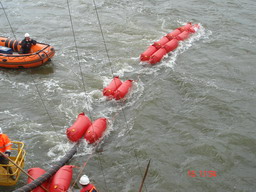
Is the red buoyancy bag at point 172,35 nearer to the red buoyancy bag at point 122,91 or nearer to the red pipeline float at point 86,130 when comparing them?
the red buoyancy bag at point 122,91

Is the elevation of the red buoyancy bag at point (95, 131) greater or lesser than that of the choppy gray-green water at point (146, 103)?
greater

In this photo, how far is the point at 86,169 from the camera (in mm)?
9070

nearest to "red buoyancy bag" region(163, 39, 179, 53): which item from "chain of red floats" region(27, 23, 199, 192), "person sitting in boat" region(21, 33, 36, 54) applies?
"chain of red floats" region(27, 23, 199, 192)

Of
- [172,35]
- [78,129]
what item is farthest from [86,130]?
[172,35]

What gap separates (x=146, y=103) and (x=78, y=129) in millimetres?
3363

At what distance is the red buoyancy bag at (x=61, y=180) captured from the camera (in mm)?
7544

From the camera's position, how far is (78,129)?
378 inches

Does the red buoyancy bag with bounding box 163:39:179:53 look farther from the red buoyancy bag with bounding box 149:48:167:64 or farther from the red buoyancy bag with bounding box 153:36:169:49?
the red buoyancy bag with bounding box 149:48:167:64

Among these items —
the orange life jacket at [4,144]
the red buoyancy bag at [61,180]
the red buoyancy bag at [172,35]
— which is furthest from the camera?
the red buoyancy bag at [172,35]

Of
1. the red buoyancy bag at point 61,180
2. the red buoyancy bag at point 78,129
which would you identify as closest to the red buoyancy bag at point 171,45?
the red buoyancy bag at point 78,129

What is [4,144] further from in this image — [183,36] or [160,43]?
[183,36]

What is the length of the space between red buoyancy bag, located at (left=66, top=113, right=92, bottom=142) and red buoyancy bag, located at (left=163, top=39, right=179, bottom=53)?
694cm

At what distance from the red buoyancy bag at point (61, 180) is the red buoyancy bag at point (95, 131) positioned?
1.46 meters

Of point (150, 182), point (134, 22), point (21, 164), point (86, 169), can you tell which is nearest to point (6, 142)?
point (21, 164)
